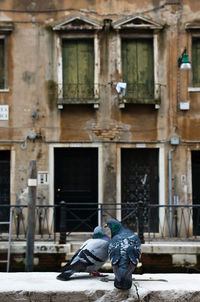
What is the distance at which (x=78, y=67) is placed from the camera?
1262 cm

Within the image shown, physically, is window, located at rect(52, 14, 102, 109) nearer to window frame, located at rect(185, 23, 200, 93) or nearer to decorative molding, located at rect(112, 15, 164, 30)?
decorative molding, located at rect(112, 15, 164, 30)

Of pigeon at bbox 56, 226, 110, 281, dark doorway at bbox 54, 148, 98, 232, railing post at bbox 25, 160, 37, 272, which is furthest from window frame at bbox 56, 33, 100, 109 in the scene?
pigeon at bbox 56, 226, 110, 281

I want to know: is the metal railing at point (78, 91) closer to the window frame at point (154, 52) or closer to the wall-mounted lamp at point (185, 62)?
the window frame at point (154, 52)

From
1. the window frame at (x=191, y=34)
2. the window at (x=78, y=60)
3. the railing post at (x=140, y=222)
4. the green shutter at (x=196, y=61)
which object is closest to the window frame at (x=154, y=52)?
the window at (x=78, y=60)

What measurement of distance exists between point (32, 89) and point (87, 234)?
3.74 metres

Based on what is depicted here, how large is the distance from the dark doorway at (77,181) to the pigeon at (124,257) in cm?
785

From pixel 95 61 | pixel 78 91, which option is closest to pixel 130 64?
pixel 95 61

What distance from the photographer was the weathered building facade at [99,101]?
1244cm

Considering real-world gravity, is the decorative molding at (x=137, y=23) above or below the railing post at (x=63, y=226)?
above

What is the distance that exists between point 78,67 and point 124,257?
8688 mm

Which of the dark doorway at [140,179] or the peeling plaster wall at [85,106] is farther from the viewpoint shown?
the dark doorway at [140,179]

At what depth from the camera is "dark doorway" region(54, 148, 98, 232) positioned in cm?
1255

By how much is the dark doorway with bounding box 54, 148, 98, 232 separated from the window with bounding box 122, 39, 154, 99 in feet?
6.09

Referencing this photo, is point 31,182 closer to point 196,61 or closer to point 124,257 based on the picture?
point 196,61
